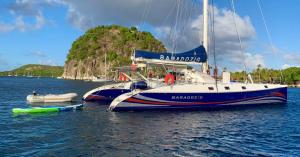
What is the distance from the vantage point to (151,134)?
68.1ft

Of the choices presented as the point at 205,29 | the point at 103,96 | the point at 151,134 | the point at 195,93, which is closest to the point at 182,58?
the point at 195,93

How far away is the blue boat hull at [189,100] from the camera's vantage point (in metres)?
31.5

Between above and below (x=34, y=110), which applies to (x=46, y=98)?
above

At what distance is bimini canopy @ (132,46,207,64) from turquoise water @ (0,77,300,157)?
6.41 meters

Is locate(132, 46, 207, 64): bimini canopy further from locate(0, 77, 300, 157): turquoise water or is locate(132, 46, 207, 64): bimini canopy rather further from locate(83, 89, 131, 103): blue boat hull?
locate(83, 89, 131, 103): blue boat hull

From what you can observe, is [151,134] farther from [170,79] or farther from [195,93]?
[170,79]

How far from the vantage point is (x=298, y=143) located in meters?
19.4

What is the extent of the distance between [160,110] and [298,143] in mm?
15503

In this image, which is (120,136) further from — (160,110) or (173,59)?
(173,59)

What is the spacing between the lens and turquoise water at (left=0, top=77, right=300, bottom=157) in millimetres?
16719

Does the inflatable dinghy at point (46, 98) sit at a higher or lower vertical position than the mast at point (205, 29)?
lower

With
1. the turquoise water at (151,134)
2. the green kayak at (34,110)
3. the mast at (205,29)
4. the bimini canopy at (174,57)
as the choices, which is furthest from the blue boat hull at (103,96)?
the mast at (205,29)

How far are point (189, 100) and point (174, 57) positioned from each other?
528cm

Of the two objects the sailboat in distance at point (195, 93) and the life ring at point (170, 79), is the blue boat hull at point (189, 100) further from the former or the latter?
the life ring at point (170, 79)
